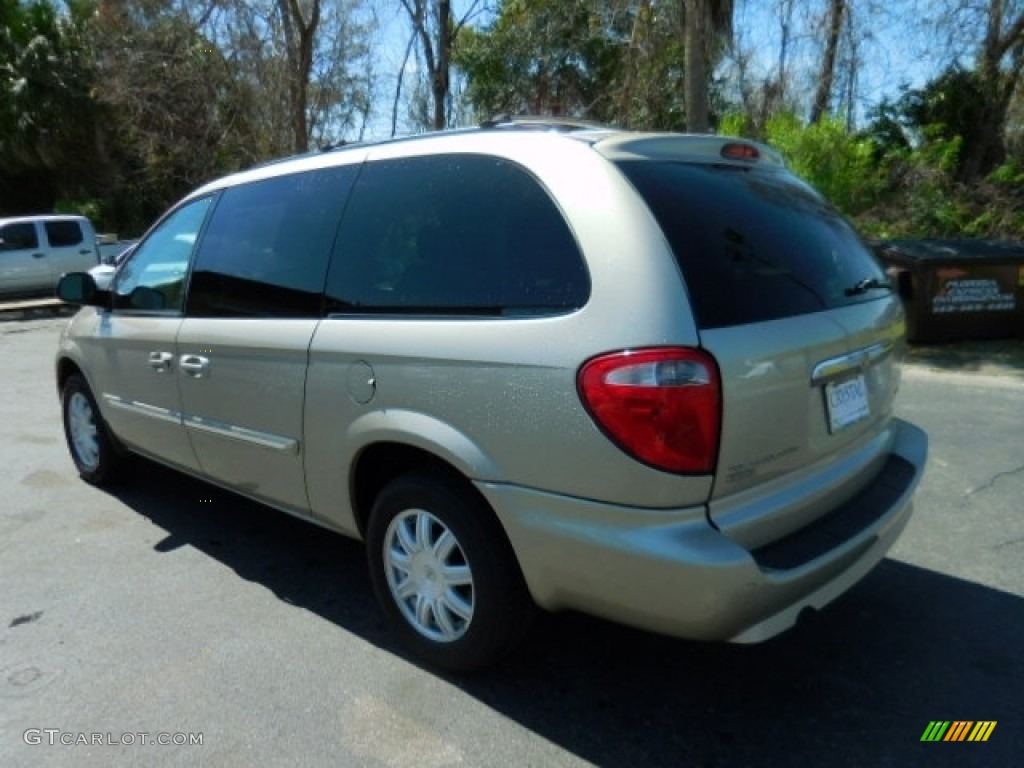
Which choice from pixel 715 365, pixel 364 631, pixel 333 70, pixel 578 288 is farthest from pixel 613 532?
pixel 333 70

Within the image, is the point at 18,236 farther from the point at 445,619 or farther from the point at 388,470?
the point at 445,619

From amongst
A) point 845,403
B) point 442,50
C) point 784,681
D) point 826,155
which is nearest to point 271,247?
point 845,403

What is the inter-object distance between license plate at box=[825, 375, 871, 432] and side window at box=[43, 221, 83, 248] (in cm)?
1846

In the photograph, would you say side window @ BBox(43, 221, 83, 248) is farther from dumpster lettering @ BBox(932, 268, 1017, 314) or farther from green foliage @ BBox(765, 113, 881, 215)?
dumpster lettering @ BBox(932, 268, 1017, 314)

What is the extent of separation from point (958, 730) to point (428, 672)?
177cm

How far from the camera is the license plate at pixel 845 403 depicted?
2.65m

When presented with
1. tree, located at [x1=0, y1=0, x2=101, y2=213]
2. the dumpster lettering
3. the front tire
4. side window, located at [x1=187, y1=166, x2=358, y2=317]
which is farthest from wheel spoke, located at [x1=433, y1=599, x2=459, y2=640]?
tree, located at [x1=0, y1=0, x2=101, y2=213]

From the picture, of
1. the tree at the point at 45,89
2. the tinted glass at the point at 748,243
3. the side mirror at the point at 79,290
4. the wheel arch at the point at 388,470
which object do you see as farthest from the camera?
the tree at the point at 45,89

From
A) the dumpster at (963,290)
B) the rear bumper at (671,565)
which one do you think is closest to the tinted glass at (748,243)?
the rear bumper at (671,565)

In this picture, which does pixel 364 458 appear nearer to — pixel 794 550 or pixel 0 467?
→ pixel 794 550

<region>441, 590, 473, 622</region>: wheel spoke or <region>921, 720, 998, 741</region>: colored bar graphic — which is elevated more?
<region>441, 590, 473, 622</region>: wheel spoke

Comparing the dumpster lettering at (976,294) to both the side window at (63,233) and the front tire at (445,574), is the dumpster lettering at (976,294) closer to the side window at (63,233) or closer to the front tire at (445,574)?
the front tire at (445,574)

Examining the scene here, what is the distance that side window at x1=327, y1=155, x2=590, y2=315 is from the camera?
8.34 ft

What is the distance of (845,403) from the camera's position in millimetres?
2732
